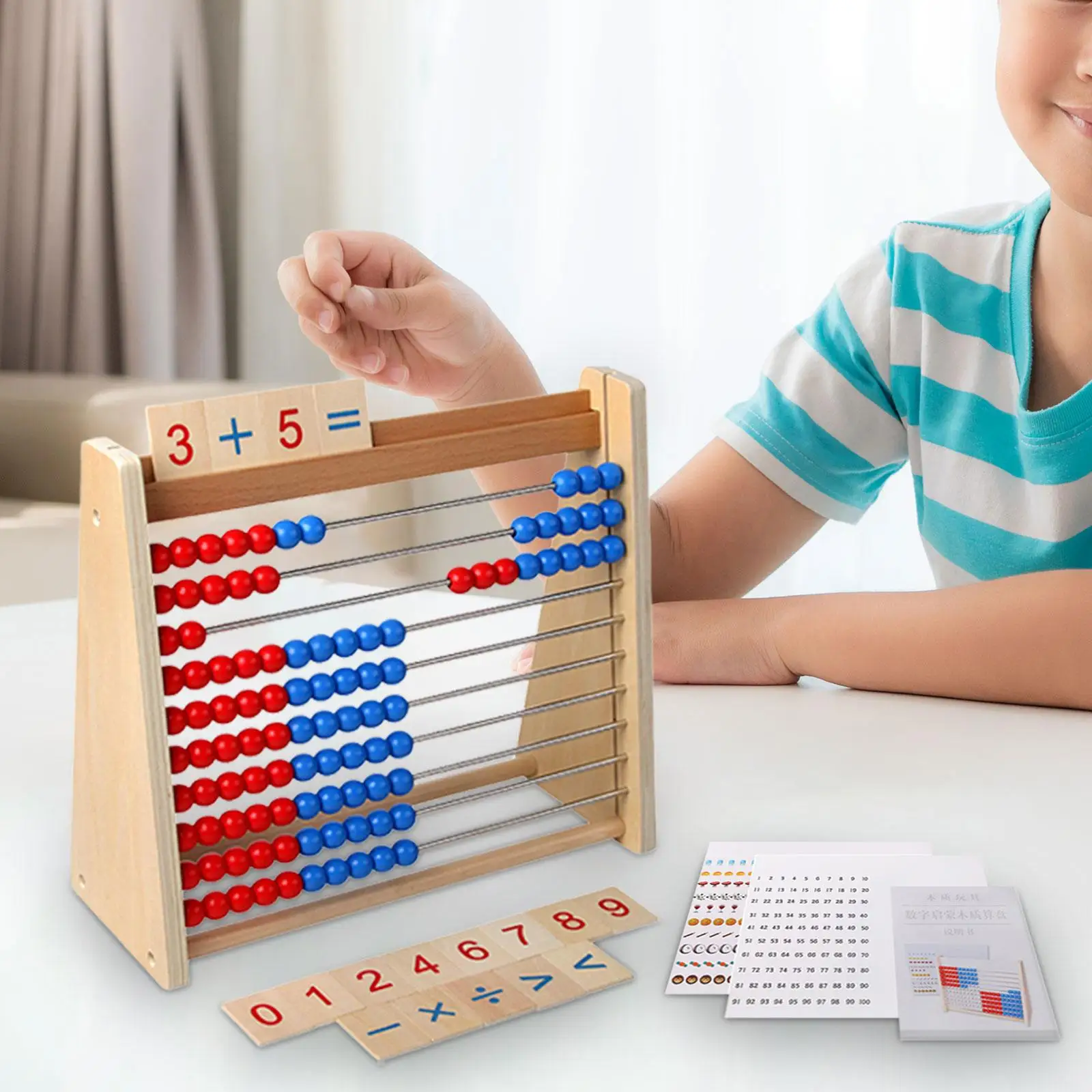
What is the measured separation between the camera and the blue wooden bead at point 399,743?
81cm

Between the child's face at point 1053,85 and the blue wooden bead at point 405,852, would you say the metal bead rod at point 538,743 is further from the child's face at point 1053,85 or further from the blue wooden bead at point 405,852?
the child's face at point 1053,85

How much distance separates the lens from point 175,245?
3.48m

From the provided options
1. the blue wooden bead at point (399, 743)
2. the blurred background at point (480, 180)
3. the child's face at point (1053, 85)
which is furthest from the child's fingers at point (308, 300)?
the blurred background at point (480, 180)

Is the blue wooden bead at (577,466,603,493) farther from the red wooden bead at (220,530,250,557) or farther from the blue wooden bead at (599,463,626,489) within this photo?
the red wooden bead at (220,530,250,557)

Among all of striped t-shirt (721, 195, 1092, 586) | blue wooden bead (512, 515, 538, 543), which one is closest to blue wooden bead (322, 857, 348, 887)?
blue wooden bead (512, 515, 538, 543)

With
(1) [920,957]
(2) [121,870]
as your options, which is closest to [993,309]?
(1) [920,957]

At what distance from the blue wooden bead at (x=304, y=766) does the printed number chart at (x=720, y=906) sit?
0.71 feet

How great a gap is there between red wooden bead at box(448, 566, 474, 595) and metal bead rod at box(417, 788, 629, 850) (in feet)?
0.46

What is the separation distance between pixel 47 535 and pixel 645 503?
1578mm

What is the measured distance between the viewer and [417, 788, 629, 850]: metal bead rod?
0.81m

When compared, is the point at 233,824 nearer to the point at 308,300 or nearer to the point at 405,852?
the point at 405,852

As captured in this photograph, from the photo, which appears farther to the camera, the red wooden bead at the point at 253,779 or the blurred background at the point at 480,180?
the blurred background at the point at 480,180

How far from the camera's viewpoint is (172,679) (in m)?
0.71

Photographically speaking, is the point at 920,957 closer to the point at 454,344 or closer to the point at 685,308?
the point at 454,344
